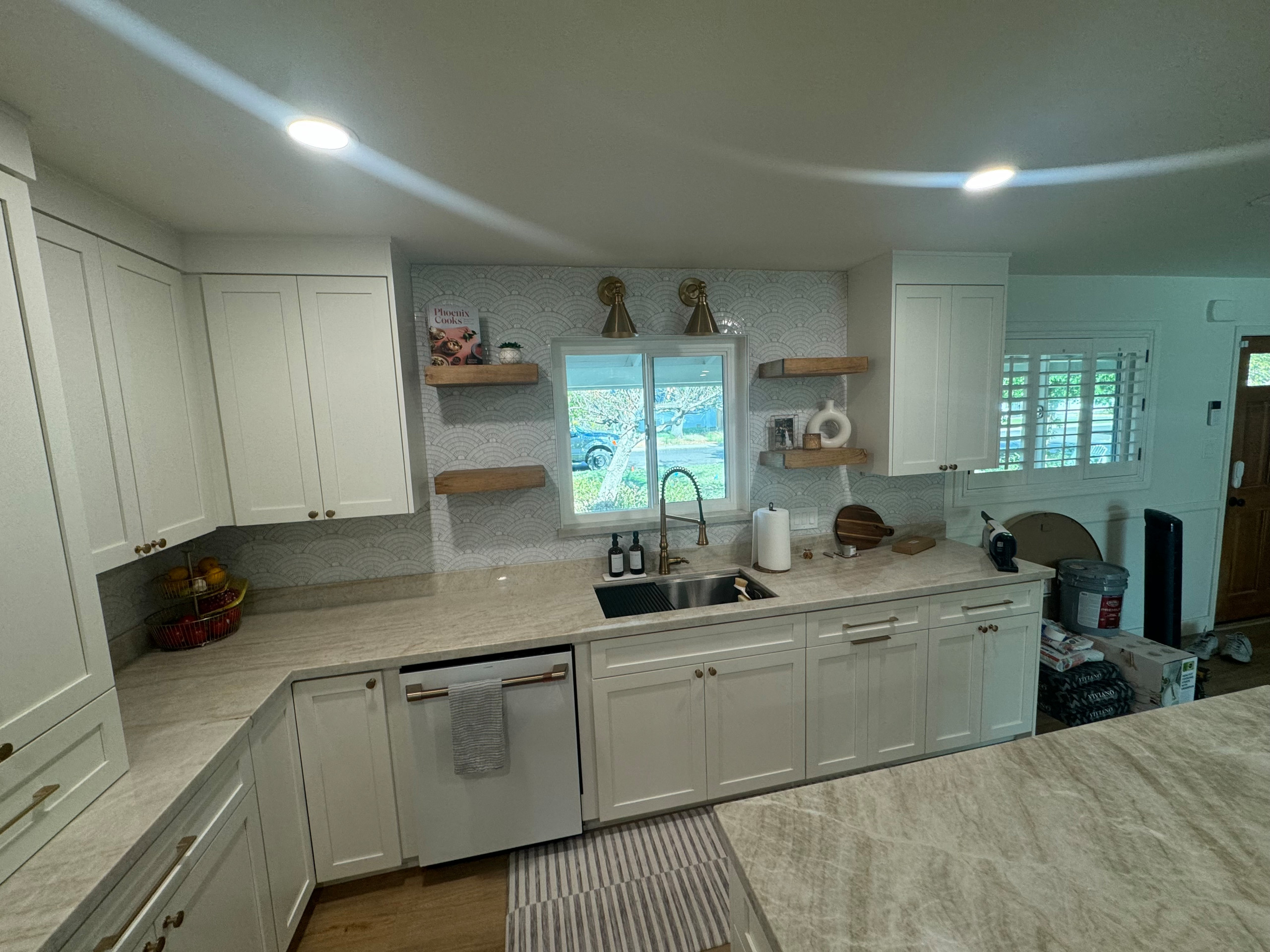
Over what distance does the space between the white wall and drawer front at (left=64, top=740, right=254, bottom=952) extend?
3421 mm

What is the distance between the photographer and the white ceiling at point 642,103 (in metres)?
0.87

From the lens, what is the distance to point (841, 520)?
273 cm

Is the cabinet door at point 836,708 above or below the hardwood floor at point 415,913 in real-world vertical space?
above

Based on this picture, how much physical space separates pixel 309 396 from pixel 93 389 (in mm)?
587

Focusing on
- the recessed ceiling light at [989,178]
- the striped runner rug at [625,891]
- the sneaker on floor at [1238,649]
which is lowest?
the striped runner rug at [625,891]

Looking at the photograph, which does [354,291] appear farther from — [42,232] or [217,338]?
[42,232]

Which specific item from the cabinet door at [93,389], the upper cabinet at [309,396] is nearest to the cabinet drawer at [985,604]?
the upper cabinet at [309,396]

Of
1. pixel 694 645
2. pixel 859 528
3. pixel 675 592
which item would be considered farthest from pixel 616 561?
pixel 859 528

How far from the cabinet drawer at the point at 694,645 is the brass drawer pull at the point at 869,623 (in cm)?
19

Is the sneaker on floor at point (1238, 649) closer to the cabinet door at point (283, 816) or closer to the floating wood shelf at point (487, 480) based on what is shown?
the floating wood shelf at point (487, 480)

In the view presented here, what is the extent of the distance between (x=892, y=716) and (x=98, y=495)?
290 centimetres

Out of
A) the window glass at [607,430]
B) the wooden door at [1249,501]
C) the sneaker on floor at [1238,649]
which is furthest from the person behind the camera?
the wooden door at [1249,501]

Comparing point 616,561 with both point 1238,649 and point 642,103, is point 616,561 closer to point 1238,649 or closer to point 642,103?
point 642,103

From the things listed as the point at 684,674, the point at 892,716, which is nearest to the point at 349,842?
the point at 684,674
